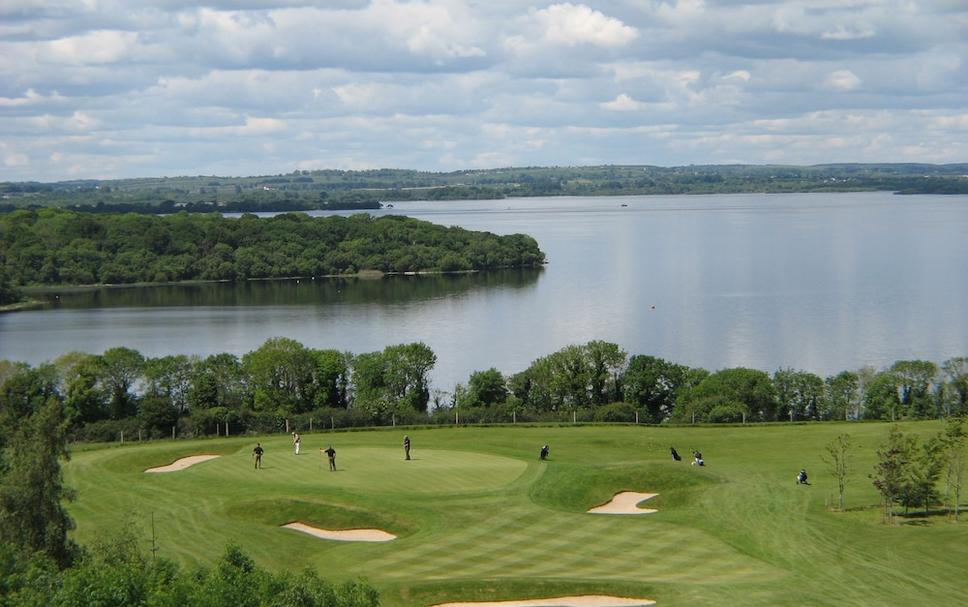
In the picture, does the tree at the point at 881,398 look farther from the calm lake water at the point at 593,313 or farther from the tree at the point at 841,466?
the tree at the point at 841,466

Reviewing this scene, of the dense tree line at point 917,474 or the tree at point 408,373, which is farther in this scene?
the tree at point 408,373

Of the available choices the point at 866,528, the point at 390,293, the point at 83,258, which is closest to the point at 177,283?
the point at 83,258

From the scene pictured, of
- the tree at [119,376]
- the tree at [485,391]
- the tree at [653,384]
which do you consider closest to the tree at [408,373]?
the tree at [485,391]

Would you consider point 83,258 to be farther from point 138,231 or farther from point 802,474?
point 802,474

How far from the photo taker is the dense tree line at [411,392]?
190 feet

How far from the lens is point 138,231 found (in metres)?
177

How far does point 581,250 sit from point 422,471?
475 feet

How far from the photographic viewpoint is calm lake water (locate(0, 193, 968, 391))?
8606 cm

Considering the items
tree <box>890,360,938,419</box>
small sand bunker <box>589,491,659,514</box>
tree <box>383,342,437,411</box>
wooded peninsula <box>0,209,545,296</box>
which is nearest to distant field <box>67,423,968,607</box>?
small sand bunker <box>589,491,659,514</box>

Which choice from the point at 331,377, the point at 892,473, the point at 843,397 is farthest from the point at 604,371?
the point at 892,473

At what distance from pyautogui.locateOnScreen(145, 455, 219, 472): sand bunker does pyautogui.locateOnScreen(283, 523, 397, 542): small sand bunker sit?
12.5 meters

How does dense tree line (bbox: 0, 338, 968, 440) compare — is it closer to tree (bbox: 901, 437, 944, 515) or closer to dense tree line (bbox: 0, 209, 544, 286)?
tree (bbox: 901, 437, 944, 515)

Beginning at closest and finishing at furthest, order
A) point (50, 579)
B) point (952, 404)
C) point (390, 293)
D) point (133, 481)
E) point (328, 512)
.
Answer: point (50, 579), point (328, 512), point (133, 481), point (952, 404), point (390, 293)

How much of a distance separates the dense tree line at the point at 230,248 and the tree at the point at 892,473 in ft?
420
